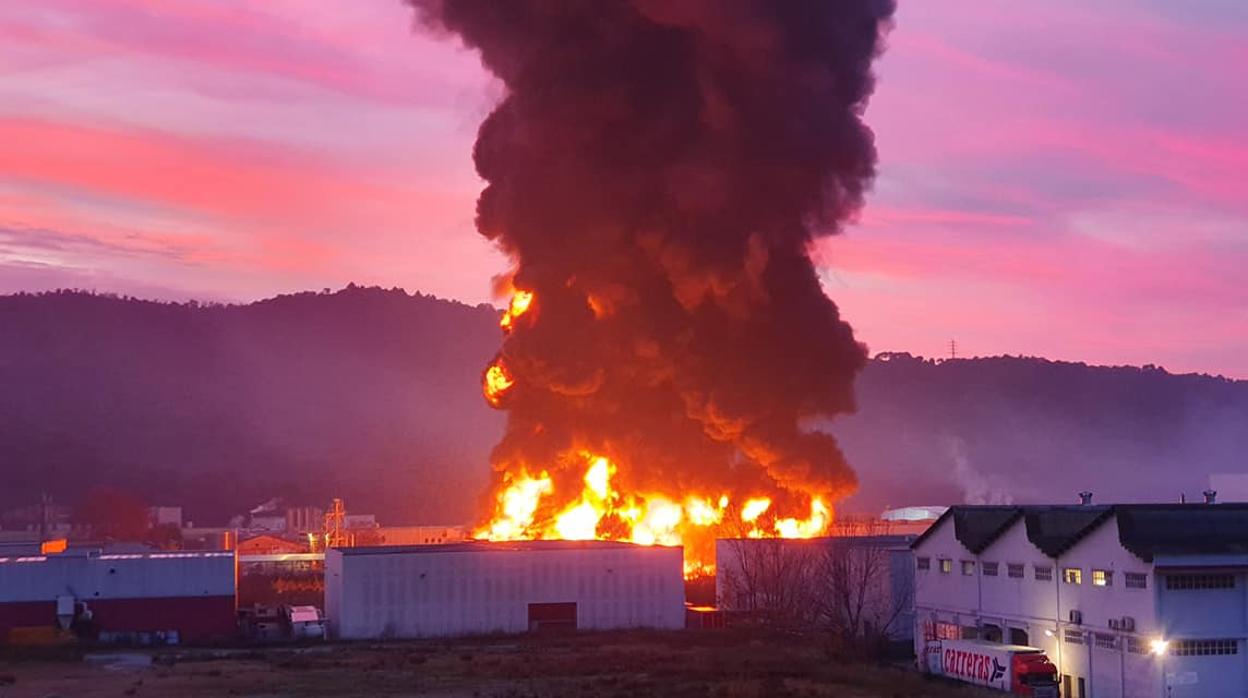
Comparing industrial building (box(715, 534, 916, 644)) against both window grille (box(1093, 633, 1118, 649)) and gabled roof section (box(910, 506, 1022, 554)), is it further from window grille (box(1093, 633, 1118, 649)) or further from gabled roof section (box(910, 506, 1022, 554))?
window grille (box(1093, 633, 1118, 649))

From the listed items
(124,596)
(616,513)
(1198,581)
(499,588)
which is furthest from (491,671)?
(616,513)

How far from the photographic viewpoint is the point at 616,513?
109750mm

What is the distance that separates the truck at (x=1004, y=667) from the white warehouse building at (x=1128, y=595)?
1498mm

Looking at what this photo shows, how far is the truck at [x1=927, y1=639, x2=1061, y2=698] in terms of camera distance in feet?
184

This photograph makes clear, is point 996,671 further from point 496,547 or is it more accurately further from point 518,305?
point 518,305

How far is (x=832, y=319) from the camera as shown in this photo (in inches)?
4353

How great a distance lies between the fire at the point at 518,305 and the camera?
108 m

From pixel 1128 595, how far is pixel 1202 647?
2.91m

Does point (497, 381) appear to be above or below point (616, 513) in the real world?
above

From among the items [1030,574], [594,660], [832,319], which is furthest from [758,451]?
[1030,574]

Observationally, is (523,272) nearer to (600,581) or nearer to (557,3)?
(557,3)

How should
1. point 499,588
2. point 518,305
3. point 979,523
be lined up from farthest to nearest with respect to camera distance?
point 518,305, point 499,588, point 979,523

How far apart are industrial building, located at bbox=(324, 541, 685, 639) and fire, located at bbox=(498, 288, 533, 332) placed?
22032mm

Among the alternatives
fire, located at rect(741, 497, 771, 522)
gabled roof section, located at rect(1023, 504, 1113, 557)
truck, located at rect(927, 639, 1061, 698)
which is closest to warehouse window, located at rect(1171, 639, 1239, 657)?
truck, located at rect(927, 639, 1061, 698)
